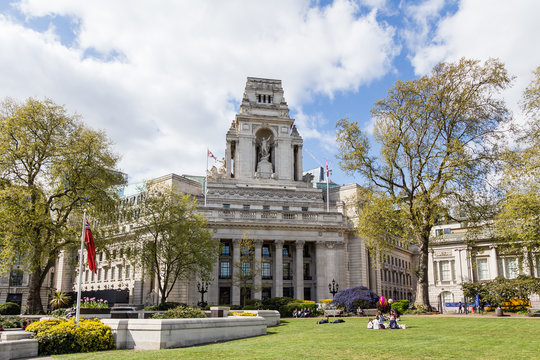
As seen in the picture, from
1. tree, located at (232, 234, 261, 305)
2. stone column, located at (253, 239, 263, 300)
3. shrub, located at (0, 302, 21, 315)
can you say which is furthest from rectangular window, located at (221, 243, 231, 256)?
Answer: shrub, located at (0, 302, 21, 315)

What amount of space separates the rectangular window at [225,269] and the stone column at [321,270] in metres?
13.0

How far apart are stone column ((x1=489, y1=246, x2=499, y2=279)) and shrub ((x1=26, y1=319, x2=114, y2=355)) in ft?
181

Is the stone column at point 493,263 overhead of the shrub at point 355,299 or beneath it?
overhead

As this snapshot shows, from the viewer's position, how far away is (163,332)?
796 inches

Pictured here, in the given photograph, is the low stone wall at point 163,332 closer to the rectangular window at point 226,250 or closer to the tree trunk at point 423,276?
the tree trunk at point 423,276

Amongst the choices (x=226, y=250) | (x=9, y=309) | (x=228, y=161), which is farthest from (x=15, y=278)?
(x=228, y=161)

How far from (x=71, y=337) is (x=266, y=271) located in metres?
50.2

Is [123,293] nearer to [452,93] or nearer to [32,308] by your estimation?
[32,308]

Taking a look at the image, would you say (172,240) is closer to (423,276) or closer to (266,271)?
(266,271)

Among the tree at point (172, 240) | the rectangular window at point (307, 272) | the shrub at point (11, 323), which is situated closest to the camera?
the shrub at point (11, 323)

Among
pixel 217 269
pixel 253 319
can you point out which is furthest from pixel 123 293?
pixel 253 319

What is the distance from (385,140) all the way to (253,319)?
1984cm

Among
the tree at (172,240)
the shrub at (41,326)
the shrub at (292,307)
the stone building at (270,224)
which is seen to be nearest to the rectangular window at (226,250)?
the stone building at (270,224)

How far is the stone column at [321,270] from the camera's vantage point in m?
65.8
